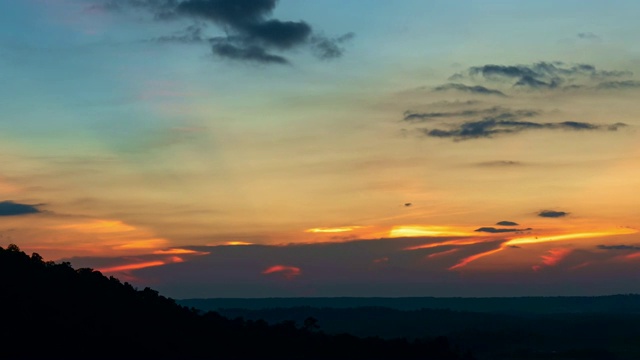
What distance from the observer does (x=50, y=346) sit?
16362cm

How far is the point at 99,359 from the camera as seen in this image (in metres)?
168

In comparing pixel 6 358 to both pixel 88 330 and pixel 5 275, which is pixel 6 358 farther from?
pixel 5 275

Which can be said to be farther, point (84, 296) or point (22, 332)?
point (84, 296)

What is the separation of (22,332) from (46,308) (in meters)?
15.1

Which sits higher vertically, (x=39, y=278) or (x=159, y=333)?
(x=39, y=278)

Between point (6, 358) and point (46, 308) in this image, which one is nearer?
point (6, 358)

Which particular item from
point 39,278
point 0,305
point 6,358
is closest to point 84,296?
point 39,278

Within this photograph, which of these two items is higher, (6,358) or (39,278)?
(39,278)

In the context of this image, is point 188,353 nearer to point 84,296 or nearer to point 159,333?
point 159,333

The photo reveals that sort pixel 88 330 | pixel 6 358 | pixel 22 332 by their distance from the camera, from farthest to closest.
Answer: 1. pixel 88 330
2. pixel 22 332
3. pixel 6 358

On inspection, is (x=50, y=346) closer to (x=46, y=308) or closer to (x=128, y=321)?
(x=46, y=308)

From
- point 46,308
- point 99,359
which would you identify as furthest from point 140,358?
point 46,308

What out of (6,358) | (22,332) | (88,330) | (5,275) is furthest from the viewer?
(5,275)

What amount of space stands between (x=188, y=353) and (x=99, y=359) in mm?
27400
